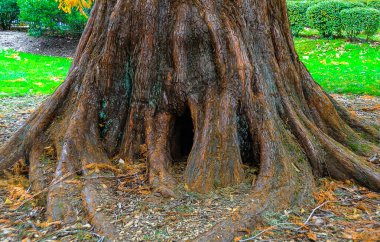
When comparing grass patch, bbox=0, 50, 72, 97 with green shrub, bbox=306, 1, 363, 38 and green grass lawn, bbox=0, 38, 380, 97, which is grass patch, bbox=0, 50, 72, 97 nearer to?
green grass lawn, bbox=0, 38, 380, 97

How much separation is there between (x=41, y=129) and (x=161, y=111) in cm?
149

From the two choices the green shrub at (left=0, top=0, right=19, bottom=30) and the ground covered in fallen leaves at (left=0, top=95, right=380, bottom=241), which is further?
the green shrub at (left=0, top=0, right=19, bottom=30)

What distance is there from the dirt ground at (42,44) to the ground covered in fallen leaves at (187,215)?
50.2ft

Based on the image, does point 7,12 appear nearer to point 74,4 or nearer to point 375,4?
point 74,4

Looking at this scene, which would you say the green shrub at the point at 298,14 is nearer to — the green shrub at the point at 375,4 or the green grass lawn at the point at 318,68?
the green grass lawn at the point at 318,68

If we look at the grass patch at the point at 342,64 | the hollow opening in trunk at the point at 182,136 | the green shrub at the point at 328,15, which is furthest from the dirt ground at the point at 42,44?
the hollow opening in trunk at the point at 182,136

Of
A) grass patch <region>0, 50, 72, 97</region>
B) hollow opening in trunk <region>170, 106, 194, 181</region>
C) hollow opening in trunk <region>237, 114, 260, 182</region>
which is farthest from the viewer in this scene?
grass patch <region>0, 50, 72, 97</region>

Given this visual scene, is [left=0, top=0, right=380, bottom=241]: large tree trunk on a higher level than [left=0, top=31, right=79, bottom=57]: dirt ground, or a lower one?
lower

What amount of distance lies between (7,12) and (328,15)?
16716 millimetres

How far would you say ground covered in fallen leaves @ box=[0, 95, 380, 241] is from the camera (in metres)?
3.75

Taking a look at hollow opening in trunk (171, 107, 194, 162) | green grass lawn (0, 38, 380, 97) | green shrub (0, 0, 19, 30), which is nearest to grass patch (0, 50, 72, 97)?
green grass lawn (0, 38, 380, 97)

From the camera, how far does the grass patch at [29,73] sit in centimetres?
1133

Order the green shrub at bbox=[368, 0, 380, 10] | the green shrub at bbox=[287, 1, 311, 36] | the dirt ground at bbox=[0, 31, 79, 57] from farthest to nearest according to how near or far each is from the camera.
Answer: the green shrub at bbox=[368, 0, 380, 10] → the green shrub at bbox=[287, 1, 311, 36] → the dirt ground at bbox=[0, 31, 79, 57]

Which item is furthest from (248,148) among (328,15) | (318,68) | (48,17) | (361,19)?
(48,17)
